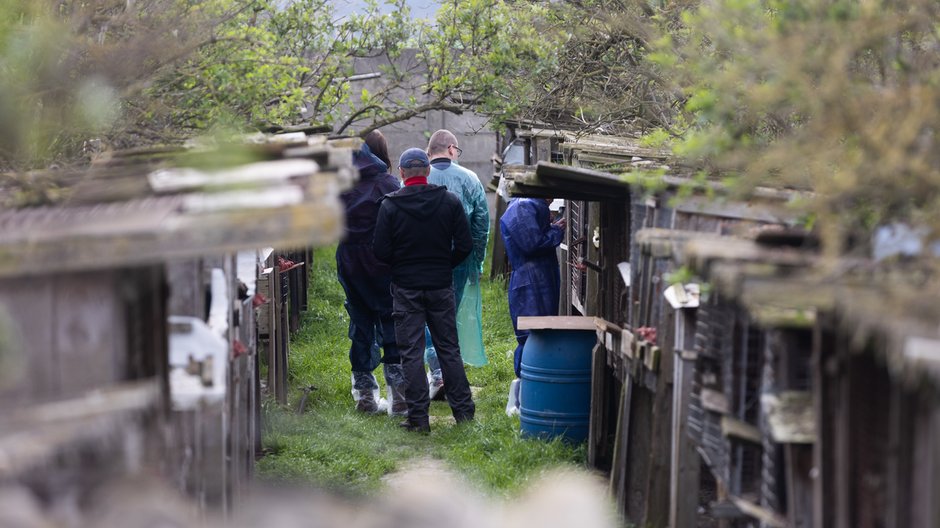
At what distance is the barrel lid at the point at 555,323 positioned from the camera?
8227 mm

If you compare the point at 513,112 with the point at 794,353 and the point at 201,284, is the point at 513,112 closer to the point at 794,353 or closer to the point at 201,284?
the point at 201,284

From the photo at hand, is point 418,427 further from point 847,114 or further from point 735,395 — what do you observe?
point 847,114

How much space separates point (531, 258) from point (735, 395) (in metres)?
5.23

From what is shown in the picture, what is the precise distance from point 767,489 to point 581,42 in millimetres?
7595

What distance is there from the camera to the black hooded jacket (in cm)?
916

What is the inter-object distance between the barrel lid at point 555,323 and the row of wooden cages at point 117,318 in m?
4.02

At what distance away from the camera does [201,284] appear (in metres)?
4.75

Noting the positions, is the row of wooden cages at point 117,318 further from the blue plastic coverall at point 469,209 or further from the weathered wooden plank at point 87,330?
the blue plastic coverall at point 469,209

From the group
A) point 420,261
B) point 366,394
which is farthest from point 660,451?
point 366,394

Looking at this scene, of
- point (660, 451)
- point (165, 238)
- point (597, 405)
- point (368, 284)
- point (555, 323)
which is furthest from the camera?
point (368, 284)

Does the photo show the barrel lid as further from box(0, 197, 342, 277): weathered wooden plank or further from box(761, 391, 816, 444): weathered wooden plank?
box(0, 197, 342, 277): weathered wooden plank

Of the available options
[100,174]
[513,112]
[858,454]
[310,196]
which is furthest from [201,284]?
[513,112]

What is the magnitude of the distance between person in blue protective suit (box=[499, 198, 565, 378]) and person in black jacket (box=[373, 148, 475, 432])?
446mm

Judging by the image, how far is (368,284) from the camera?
32.5 ft
